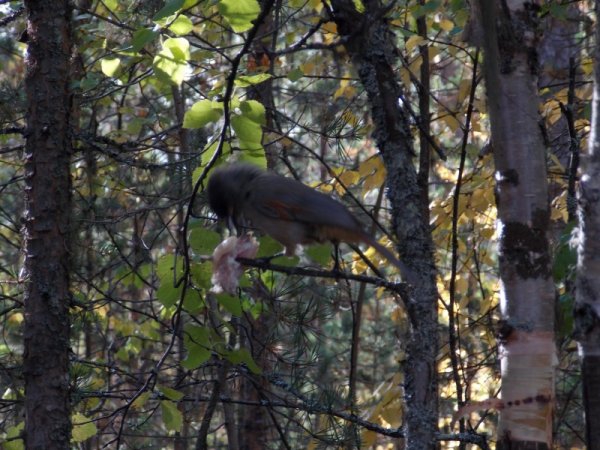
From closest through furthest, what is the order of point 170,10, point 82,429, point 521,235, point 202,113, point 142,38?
1. point 521,235
2. point 170,10
3. point 142,38
4. point 202,113
5. point 82,429

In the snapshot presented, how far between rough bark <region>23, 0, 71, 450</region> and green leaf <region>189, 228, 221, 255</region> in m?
0.51

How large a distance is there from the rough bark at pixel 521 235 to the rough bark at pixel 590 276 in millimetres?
115

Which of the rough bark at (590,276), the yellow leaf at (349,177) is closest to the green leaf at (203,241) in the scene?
the rough bark at (590,276)

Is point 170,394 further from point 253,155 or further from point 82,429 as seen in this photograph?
point 253,155

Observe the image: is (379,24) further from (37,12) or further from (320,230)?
(37,12)

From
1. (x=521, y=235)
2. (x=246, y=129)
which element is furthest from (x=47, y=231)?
(x=521, y=235)

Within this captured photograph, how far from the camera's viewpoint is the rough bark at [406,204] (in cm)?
185

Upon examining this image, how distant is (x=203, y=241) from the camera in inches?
103

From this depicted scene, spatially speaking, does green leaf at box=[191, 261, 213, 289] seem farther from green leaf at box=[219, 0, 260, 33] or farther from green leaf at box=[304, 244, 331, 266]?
green leaf at box=[219, 0, 260, 33]

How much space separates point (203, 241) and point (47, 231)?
578 millimetres

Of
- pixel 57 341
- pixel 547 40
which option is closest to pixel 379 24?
A: pixel 57 341

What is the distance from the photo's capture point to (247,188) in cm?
304

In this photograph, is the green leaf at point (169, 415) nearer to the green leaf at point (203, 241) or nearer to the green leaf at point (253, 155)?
the green leaf at point (203, 241)

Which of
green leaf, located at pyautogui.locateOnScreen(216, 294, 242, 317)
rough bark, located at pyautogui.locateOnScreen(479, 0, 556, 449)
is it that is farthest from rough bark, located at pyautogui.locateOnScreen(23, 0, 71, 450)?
rough bark, located at pyautogui.locateOnScreen(479, 0, 556, 449)
